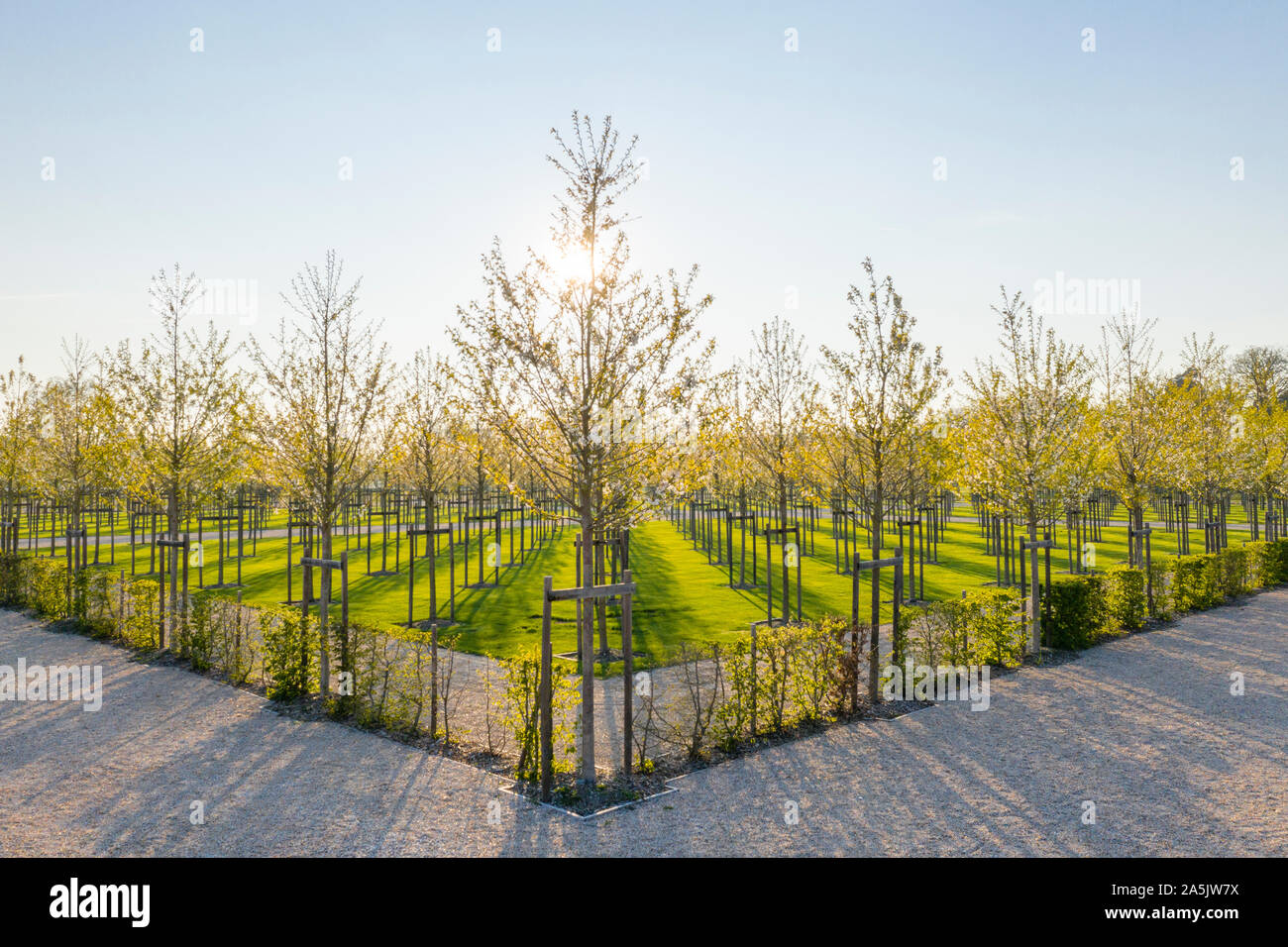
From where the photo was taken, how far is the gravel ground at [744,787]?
19.6 feet

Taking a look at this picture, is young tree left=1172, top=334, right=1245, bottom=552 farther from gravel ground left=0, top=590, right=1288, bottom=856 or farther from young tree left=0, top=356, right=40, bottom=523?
young tree left=0, top=356, right=40, bottom=523

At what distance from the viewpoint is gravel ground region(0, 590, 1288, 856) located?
5969 millimetres

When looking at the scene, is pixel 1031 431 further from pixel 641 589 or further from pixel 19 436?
pixel 19 436

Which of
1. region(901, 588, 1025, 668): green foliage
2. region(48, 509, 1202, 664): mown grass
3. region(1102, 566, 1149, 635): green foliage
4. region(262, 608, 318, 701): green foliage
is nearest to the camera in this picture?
region(262, 608, 318, 701): green foliage

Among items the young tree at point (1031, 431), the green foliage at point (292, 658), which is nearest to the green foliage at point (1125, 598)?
the young tree at point (1031, 431)

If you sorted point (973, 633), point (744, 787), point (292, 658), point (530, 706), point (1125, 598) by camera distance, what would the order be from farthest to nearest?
point (1125, 598)
point (973, 633)
point (292, 658)
point (530, 706)
point (744, 787)

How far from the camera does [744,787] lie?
709 cm

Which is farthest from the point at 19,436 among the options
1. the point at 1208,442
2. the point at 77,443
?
the point at 1208,442

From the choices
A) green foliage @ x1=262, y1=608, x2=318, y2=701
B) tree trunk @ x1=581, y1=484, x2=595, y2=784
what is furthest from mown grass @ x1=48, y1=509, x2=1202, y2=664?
green foliage @ x1=262, y1=608, x2=318, y2=701

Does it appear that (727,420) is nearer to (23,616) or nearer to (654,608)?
(654,608)

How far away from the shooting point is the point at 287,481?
11.3 metres

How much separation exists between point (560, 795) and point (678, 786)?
1.09 metres

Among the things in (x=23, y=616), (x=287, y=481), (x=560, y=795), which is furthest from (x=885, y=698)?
(x=23, y=616)

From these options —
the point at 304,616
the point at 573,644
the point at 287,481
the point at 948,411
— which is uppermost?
the point at 948,411
